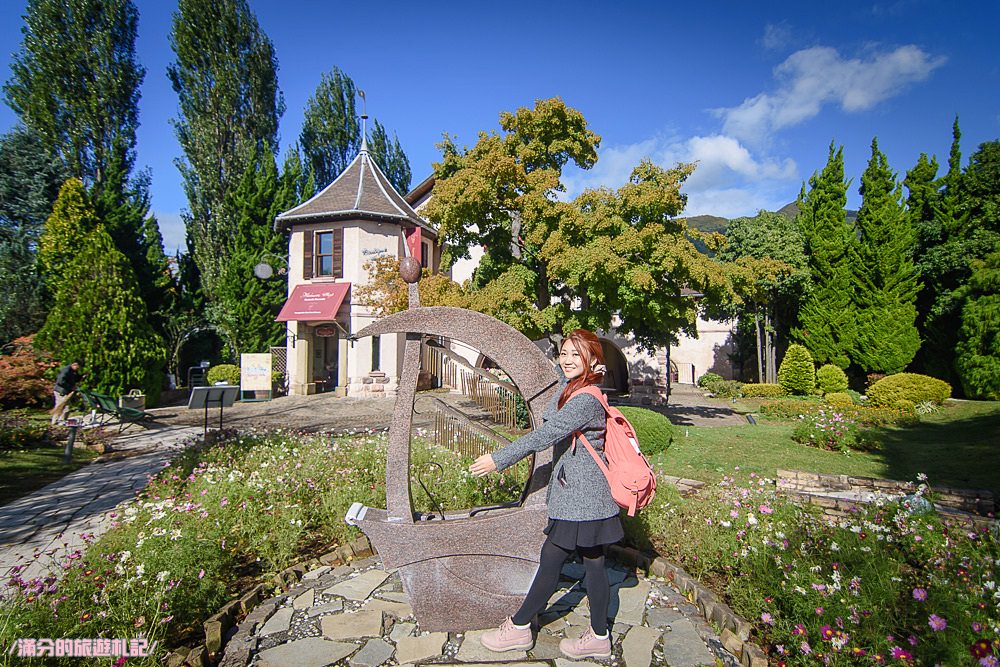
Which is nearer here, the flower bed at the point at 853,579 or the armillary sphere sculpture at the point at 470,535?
the flower bed at the point at 853,579

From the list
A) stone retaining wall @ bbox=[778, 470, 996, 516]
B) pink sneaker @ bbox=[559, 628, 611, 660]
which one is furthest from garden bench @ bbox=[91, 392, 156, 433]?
stone retaining wall @ bbox=[778, 470, 996, 516]

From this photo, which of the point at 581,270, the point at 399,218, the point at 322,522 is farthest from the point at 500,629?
the point at 399,218

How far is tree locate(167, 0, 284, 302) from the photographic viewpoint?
2245 centimetres

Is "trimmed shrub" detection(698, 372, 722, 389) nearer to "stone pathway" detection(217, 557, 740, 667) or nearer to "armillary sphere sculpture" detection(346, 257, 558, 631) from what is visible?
"stone pathway" detection(217, 557, 740, 667)

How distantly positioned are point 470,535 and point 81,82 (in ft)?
89.5

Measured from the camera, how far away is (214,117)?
22.9 meters

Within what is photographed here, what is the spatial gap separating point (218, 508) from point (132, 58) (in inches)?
1036

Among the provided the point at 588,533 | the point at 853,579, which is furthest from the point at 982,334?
the point at 588,533

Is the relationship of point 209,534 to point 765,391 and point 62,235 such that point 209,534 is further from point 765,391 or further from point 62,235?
point 765,391

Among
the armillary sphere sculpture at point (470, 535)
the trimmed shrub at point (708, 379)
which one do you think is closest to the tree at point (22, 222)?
the armillary sphere sculpture at point (470, 535)

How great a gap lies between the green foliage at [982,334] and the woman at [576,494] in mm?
17891

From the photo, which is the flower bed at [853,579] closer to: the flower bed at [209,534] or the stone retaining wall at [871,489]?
the stone retaining wall at [871,489]

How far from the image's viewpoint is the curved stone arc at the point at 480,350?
374cm

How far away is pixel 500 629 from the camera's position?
3.51 metres
